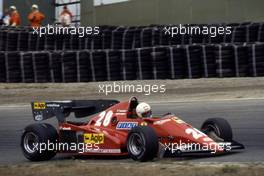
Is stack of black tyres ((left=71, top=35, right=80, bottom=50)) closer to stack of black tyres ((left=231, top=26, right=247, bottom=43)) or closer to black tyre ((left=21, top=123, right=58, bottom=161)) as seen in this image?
stack of black tyres ((left=231, top=26, right=247, bottom=43))

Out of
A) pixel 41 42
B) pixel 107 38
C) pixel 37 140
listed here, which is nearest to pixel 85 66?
pixel 107 38

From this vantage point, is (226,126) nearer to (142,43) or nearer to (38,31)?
(142,43)

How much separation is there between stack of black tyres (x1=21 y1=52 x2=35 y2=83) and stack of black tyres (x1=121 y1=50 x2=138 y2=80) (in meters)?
2.81

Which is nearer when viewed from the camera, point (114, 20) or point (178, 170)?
point (178, 170)

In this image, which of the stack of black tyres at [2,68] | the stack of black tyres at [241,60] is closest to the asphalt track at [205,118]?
the stack of black tyres at [241,60]

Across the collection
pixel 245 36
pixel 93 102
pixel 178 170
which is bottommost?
pixel 178 170

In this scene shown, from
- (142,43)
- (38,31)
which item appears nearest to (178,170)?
(142,43)

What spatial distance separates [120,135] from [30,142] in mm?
1602

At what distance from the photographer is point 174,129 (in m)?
9.84

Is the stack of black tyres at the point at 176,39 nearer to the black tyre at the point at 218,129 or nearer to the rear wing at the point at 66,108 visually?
the rear wing at the point at 66,108

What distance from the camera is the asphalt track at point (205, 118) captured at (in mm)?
10281

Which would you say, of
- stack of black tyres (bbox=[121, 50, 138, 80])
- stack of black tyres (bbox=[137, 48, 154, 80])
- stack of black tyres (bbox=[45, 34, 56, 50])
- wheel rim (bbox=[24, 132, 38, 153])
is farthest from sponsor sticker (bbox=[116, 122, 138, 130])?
stack of black tyres (bbox=[45, 34, 56, 50])

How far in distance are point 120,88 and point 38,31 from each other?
13.1 feet

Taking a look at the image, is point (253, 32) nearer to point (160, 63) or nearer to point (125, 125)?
point (160, 63)
